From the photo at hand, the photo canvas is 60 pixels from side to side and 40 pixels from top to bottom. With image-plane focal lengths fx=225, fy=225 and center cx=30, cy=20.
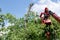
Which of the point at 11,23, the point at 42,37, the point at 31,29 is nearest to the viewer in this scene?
the point at 42,37

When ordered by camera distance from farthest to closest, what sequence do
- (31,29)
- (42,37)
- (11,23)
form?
(11,23) < (31,29) < (42,37)

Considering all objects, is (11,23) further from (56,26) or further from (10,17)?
(56,26)

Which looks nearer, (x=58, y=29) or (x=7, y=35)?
(x=58, y=29)

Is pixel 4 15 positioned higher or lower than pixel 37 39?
higher

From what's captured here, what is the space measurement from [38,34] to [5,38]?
10842mm

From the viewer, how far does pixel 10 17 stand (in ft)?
92.1

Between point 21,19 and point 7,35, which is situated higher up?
point 21,19

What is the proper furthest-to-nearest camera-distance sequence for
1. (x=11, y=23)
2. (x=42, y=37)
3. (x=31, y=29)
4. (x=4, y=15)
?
(x=11, y=23) → (x=4, y=15) → (x=31, y=29) → (x=42, y=37)

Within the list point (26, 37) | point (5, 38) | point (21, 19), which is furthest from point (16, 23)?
point (26, 37)

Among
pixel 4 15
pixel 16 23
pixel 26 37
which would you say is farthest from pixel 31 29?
pixel 16 23

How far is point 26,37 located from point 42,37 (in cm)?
184

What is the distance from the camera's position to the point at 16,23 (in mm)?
29172

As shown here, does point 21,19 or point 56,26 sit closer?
point 56,26

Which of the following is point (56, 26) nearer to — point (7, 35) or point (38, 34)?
point (38, 34)
